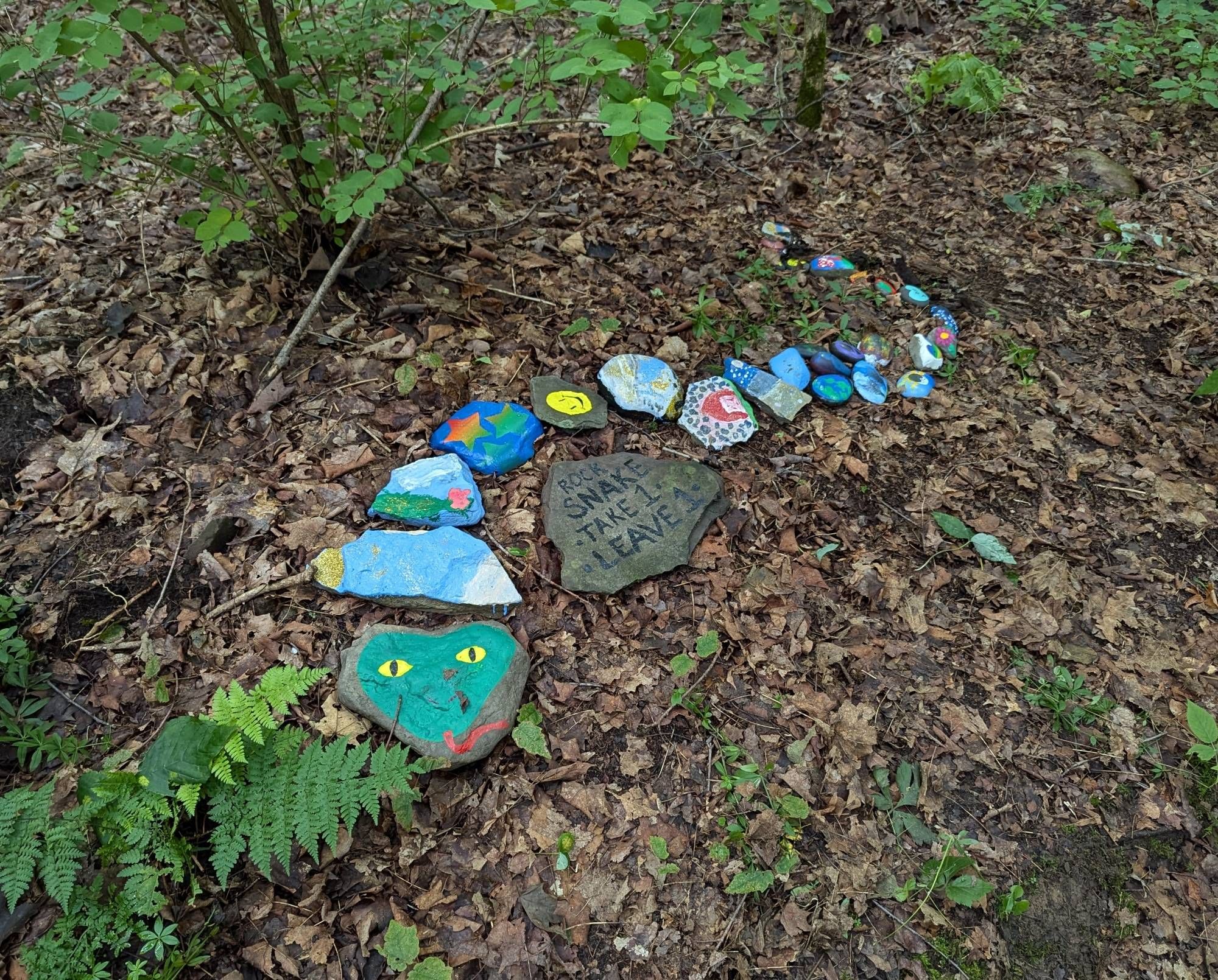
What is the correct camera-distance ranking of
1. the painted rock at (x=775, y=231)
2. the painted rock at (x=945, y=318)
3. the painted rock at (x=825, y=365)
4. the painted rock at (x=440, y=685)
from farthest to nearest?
the painted rock at (x=775, y=231), the painted rock at (x=945, y=318), the painted rock at (x=825, y=365), the painted rock at (x=440, y=685)

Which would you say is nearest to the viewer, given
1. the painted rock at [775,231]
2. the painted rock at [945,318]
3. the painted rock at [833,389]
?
the painted rock at [833,389]

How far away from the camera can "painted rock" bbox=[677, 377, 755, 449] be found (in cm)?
362

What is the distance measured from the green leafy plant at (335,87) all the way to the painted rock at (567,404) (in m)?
1.12

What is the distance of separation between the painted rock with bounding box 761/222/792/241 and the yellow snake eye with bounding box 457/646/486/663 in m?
3.52

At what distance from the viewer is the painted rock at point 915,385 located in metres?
4.00

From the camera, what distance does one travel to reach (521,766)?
2.53 m

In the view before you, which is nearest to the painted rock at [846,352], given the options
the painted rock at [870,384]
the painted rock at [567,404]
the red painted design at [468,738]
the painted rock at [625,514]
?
the painted rock at [870,384]

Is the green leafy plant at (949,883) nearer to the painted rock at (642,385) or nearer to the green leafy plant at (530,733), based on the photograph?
the green leafy plant at (530,733)

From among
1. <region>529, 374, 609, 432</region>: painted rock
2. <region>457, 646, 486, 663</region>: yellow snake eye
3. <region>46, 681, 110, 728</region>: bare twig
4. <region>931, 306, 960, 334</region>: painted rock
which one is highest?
<region>46, 681, 110, 728</region>: bare twig

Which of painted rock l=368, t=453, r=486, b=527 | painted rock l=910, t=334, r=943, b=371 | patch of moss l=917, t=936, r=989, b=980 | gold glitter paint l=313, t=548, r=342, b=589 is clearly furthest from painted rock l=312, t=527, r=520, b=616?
painted rock l=910, t=334, r=943, b=371

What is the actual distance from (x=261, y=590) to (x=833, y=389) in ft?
9.71

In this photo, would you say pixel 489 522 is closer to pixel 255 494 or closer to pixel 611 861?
pixel 255 494

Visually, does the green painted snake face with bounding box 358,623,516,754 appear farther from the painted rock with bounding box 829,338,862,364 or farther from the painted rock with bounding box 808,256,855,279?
the painted rock with bounding box 808,256,855,279

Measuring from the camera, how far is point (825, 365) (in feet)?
13.1
